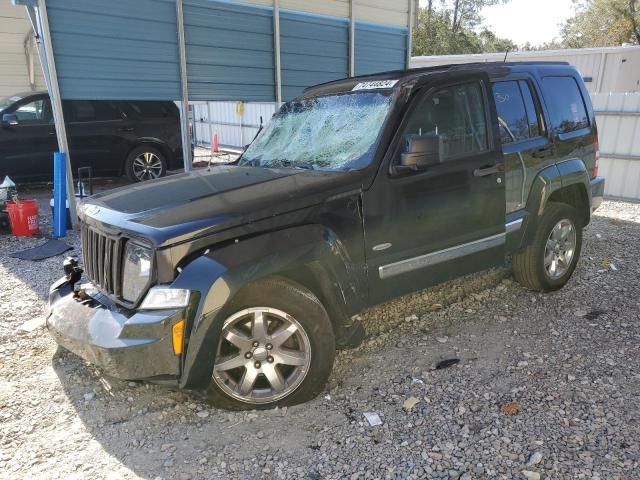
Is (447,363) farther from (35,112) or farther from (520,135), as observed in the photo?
(35,112)

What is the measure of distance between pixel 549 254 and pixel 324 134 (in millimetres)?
2466

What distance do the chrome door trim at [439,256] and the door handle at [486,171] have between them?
1.67ft

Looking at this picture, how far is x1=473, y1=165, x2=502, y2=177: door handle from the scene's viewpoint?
147 inches

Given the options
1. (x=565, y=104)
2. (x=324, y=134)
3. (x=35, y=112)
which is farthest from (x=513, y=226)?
(x=35, y=112)

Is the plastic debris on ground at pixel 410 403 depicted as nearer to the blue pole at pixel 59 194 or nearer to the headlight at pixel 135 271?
the headlight at pixel 135 271

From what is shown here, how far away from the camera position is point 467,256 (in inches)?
150

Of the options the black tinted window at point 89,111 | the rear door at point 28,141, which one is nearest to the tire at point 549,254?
the black tinted window at point 89,111

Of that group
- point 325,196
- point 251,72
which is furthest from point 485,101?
point 251,72

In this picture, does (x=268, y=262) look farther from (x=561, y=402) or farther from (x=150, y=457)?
(x=561, y=402)

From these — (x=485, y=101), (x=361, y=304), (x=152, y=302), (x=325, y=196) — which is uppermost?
(x=485, y=101)

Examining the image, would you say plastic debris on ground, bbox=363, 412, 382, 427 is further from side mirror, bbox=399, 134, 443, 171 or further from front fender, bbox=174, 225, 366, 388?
side mirror, bbox=399, 134, 443, 171

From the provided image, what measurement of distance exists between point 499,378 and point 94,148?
865 centimetres

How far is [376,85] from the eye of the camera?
3.72m

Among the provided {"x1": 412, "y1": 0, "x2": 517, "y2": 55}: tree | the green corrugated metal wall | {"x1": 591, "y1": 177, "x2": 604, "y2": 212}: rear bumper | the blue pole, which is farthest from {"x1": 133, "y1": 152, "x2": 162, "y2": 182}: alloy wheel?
{"x1": 412, "y1": 0, "x2": 517, "y2": 55}: tree
